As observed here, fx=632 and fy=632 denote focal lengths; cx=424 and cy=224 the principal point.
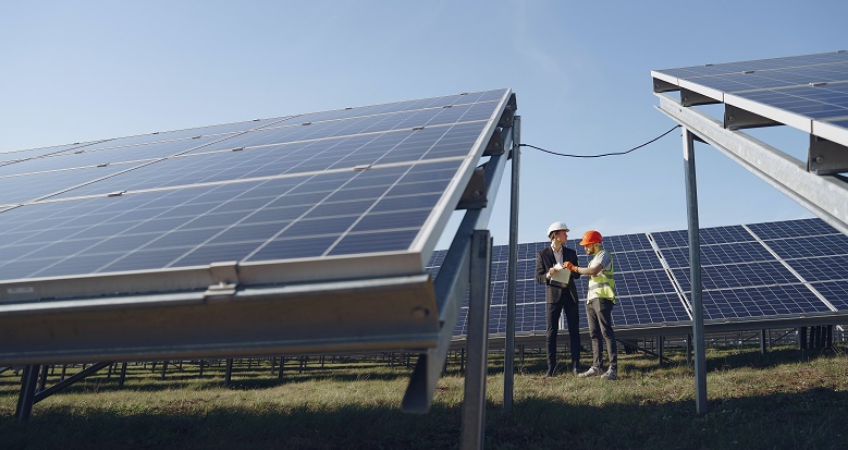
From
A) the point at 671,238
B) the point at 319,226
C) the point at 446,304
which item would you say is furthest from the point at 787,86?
the point at 671,238

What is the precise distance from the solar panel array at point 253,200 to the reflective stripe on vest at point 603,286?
2.84m

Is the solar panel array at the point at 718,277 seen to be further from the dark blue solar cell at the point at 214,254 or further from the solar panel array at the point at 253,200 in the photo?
the dark blue solar cell at the point at 214,254

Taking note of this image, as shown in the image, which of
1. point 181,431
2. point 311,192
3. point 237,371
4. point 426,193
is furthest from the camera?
point 237,371

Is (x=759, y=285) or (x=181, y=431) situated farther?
(x=759, y=285)

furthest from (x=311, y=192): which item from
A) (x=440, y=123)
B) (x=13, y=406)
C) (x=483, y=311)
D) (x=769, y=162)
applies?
(x=13, y=406)

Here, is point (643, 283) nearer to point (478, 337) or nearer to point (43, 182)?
point (478, 337)

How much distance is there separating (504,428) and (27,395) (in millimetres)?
6522

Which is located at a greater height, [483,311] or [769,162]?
[769,162]

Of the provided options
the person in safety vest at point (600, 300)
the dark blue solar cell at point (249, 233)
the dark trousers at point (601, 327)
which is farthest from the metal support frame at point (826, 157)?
the dark trousers at point (601, 327)

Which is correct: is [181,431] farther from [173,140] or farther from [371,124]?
[173,140]

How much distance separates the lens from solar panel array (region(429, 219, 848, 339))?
11.4 meters

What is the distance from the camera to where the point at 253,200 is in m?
5.09

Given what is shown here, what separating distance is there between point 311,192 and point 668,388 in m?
5.43

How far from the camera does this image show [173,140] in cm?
1280
